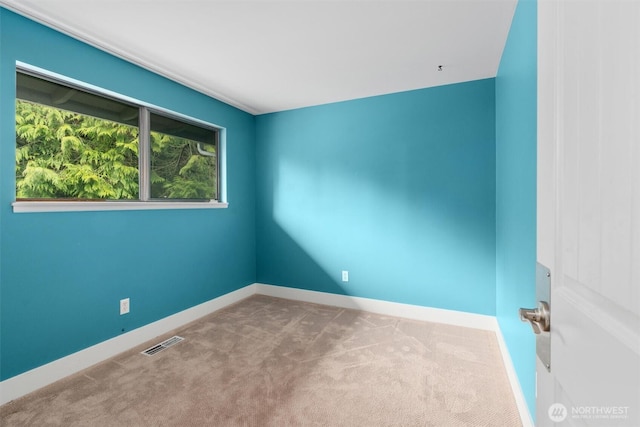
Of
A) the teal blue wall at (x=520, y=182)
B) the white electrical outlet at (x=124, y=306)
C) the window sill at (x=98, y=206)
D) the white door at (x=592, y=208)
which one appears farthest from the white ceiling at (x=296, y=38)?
the white electrical outlet at (x=124, y=306)

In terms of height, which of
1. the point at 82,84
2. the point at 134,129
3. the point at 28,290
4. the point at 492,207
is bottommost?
the point at 28,290

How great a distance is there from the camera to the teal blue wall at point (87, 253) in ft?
5.59

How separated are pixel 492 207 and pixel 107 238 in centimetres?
322

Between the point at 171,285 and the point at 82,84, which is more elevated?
the point at 82,84

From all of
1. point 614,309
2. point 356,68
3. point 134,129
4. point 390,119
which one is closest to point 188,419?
point 614,309

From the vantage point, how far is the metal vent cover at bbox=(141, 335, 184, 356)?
7.43ft

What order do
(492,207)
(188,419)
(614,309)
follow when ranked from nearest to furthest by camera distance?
(614,309) → (188,419) → (492,207)

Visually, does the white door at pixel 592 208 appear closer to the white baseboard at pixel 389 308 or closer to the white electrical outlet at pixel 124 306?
the white baseboard at pixel 389 308

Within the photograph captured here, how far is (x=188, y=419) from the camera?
1566 millimetres

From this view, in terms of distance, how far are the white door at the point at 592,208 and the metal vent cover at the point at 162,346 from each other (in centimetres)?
252

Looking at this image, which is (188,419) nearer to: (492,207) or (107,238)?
(107,238)

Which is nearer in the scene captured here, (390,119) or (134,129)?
(134,129)

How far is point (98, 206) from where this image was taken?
2107 millimetres

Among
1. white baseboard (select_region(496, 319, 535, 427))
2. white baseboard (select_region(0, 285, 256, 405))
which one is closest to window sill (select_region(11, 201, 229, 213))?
white baseboard (select_region(0, 285, 256, 405))
